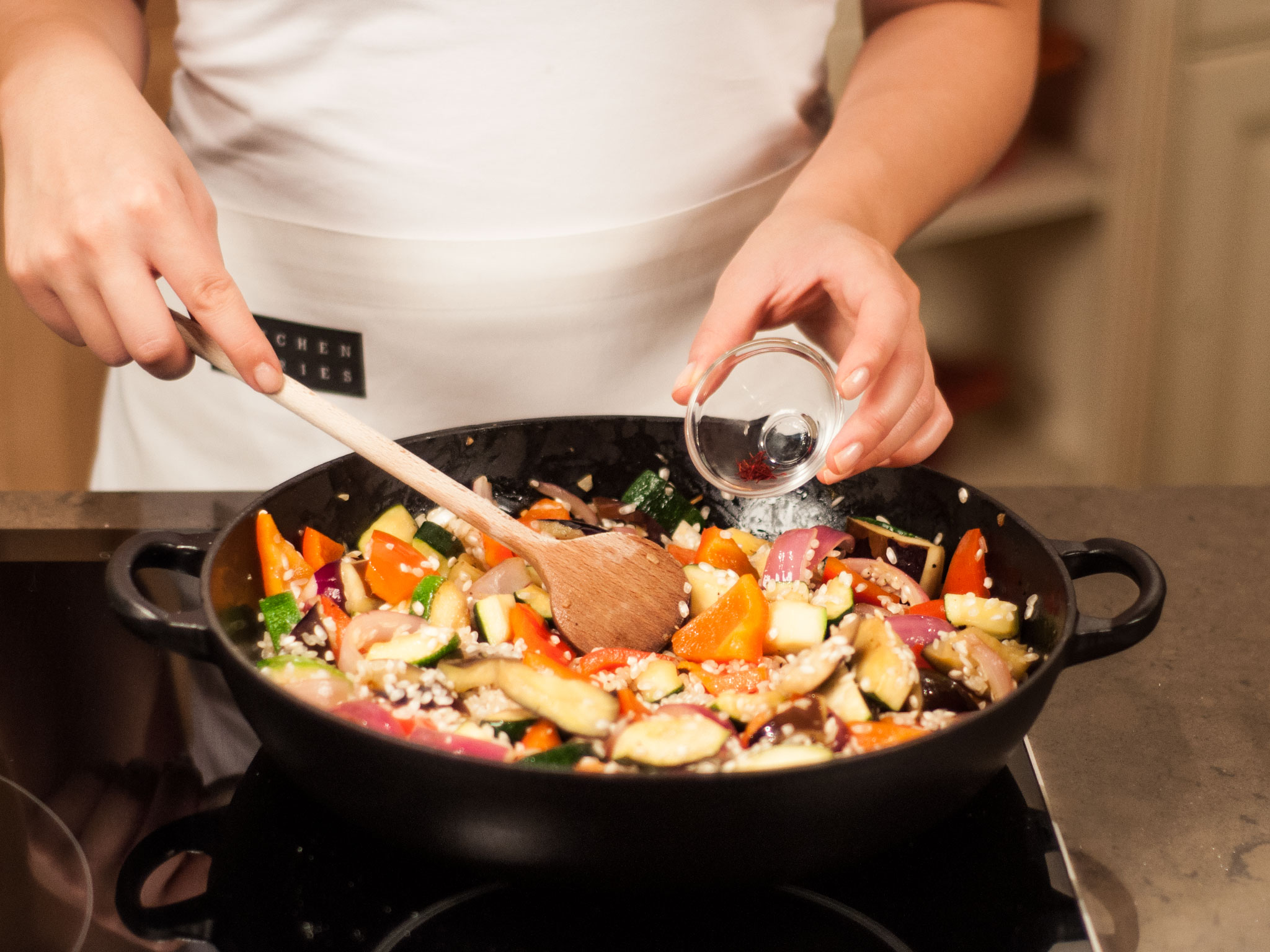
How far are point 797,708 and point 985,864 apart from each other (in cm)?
18

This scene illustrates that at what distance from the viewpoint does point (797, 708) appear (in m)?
0.84

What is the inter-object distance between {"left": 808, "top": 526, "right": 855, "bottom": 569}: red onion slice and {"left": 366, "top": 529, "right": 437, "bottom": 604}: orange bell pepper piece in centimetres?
40

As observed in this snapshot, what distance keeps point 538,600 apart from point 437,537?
16cm

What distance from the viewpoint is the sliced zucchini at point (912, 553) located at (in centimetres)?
110

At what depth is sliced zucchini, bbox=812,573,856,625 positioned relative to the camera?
103 cm

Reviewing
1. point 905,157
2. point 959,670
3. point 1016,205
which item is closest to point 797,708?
point 959,670

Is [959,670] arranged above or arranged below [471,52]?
below

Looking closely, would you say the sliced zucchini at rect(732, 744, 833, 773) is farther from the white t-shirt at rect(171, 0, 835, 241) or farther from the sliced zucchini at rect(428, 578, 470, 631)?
the white t-shirt at rect(171, 0, 835, 241)

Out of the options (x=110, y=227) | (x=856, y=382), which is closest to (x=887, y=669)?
(x=856, y=382)

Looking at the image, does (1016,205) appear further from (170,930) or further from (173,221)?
(170,930)

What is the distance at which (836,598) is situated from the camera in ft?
3.42

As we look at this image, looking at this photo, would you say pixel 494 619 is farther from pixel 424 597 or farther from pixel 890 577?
pixel 890 577

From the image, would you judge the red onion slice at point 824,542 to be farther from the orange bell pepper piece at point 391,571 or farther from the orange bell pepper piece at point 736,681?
the orange bell pepper piece at point 391,571

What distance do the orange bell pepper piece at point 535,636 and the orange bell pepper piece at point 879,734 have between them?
0.98 ft
